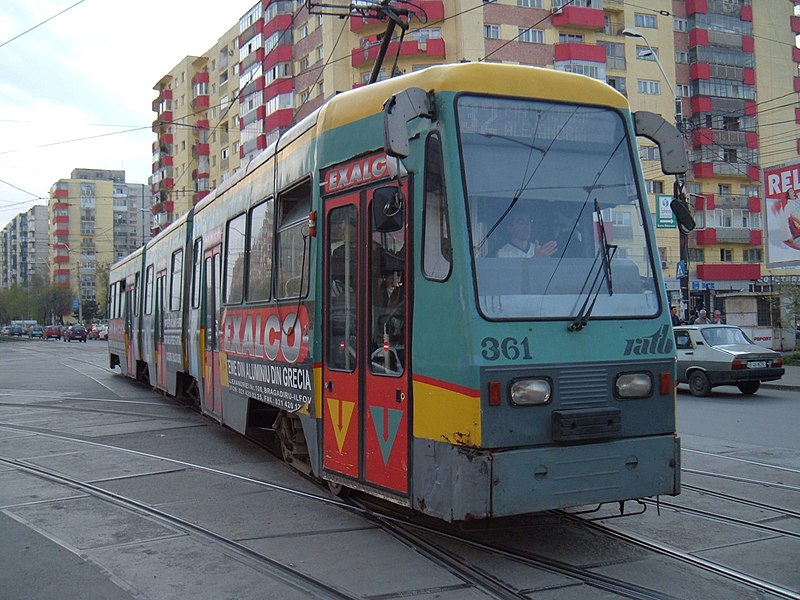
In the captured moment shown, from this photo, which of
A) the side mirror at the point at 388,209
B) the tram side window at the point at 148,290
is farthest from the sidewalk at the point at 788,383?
the side mirror at the point at 388,209

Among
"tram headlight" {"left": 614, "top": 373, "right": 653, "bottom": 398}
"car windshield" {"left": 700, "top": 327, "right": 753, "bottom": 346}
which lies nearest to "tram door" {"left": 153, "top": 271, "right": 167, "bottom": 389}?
"tram headlight" {"left": 614, "top": 373, "right": 653, "bottom": 398}

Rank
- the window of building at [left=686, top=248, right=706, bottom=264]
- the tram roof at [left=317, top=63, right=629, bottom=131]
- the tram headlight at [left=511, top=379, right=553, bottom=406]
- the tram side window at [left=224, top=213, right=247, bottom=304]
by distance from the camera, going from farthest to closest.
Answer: the window of building at [left=686, top=248, right=706, bottom=264] → the tram side window at [left=224, top=213, right=247, bottom=304] → the tram roof at [left=317, top=63, right=629, bottom=131] → the tram headlight at [left=511, top=379, right=553, bottom=406]

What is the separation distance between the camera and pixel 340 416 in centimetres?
645

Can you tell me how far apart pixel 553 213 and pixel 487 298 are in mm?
812

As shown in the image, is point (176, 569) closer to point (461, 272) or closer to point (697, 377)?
point (461, 272)

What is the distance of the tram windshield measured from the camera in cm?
542

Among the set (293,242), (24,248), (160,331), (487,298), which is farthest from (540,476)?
(24,248)

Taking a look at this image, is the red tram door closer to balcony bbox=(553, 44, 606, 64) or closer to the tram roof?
the tram roof

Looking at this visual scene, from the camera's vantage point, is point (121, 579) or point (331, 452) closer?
point (121, 579)

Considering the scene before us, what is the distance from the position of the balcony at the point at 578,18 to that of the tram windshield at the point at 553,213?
46347mm

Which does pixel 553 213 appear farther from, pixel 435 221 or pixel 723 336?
pixel 723 336

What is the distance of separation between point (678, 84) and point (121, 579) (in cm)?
5808

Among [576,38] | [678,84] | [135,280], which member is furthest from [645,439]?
[678,84]

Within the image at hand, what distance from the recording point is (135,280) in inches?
758
